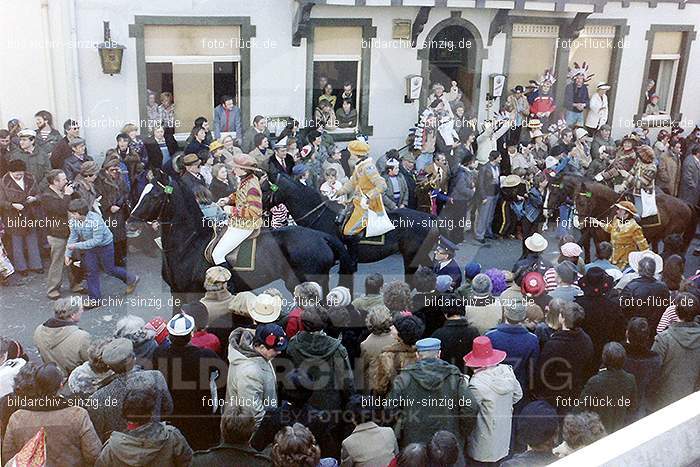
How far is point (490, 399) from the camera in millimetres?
4902

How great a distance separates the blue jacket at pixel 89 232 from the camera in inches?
336

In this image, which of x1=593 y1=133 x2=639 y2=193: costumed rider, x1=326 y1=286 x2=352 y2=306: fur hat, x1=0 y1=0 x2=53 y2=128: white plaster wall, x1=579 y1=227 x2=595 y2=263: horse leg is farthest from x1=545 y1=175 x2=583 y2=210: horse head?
x1=0 y1=0 x2=53 y2=128: white plaster wall

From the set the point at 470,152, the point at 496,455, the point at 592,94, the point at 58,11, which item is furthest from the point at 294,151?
the point at 592,94

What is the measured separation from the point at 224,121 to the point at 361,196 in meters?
4.68

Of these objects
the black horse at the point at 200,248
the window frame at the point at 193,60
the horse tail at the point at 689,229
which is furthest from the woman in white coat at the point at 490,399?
the window frame at the point at 193,60

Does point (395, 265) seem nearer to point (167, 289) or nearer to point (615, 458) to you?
point (167, 289)

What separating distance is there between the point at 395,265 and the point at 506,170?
261 centimetres

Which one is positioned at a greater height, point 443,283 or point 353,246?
point 443,283

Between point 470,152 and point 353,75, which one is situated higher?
point 353,75

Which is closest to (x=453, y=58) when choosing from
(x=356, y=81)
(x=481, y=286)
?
(x=356, y=81)

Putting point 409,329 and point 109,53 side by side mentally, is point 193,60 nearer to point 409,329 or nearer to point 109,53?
point 109,53

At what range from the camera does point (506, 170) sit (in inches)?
468

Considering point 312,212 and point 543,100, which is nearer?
point 312,212

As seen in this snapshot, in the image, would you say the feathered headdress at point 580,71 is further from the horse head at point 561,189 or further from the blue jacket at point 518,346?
the blue jacket at point 518,346
